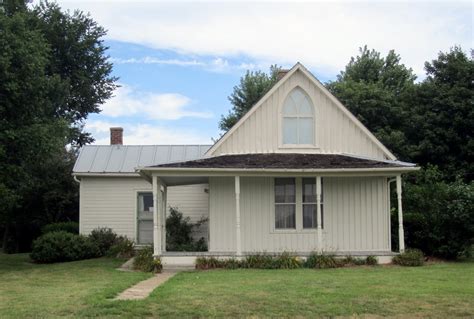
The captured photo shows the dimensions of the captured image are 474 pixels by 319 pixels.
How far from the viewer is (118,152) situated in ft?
85.5

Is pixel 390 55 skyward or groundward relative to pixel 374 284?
skyward

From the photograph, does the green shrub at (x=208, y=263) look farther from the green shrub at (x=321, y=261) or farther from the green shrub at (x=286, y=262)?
the green shrub at (x=321, y=261)

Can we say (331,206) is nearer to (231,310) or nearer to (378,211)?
(378,211)

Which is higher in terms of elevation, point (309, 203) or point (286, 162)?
point (286, 162)

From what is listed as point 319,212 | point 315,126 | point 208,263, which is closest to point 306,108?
point 315,126

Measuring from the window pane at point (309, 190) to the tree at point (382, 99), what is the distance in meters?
13.7

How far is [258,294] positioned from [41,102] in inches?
496

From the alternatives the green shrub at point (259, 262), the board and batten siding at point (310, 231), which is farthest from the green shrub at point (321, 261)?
the board and batten siding at point (310, 231)

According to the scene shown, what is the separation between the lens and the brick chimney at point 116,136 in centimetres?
2789

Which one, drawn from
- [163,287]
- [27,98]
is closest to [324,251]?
[163,287]

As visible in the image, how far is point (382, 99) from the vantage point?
35281 millimetres

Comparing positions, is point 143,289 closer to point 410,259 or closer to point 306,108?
point 410,259

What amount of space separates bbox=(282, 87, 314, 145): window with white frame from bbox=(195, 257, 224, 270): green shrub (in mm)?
5011

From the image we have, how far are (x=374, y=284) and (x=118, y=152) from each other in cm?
1594
